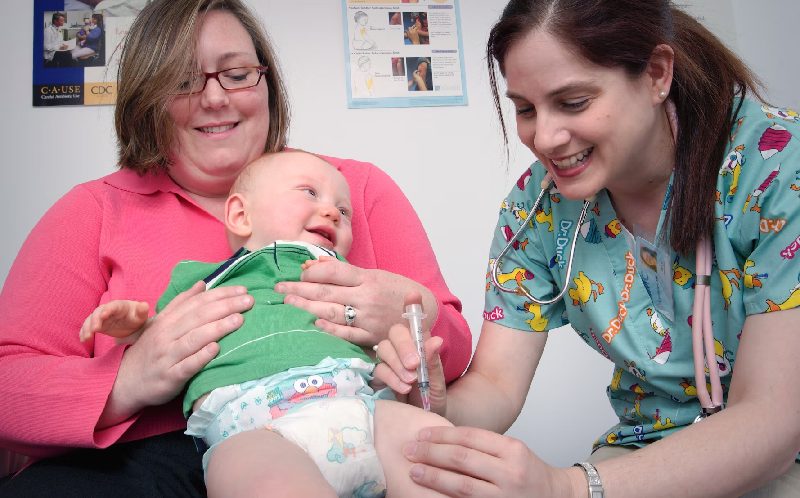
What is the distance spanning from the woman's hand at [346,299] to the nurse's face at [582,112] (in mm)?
383

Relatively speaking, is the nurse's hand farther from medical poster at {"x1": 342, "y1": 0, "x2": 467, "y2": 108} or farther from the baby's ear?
medical poster at {"x1": 342, "y1": 0, "x2": 467, "y2": 108}

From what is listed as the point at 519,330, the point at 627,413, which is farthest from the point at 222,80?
the point at 627,413

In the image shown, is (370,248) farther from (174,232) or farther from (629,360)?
(629,360)

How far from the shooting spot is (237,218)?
1462 mm

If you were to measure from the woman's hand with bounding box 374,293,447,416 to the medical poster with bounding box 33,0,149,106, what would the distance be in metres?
1.70

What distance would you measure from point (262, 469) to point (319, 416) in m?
0.13

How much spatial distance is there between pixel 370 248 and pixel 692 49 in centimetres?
75

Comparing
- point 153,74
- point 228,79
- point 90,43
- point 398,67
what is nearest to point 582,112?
point 228,79

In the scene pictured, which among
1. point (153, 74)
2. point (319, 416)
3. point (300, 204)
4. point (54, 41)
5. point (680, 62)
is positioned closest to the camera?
point (319, 416)

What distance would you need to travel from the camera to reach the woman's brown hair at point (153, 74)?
4.93 feet

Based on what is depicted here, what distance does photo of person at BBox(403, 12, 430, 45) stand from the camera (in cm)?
265

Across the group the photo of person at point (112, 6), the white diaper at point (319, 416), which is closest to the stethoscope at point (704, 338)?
the white diaper at point (319, 416)

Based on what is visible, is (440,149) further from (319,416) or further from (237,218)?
(319,416)

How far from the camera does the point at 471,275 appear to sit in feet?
8.44
